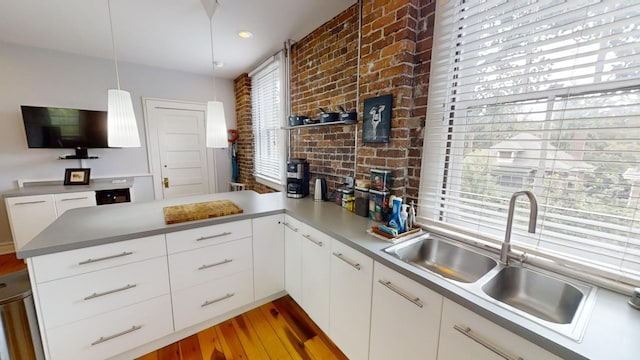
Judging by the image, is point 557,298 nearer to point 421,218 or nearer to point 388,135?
point 421,218

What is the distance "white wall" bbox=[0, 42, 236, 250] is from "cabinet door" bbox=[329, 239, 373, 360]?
364 centimetres

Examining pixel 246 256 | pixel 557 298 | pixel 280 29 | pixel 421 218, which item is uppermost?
pixel 280 29

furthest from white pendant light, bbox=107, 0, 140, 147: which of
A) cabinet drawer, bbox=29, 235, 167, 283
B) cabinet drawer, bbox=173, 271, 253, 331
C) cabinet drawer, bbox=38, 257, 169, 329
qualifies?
cabinet drawer, bbox=173, 271, 253, 331

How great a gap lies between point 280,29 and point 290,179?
5.07ft

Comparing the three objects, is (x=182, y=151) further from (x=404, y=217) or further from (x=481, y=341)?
(x=481, y=341)

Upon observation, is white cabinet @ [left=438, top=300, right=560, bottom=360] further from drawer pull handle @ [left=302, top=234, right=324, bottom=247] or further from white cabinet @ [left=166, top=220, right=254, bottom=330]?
white cabinet @ [left=166, top=220, right=254, bottom=330]

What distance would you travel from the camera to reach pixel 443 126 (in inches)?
58.2

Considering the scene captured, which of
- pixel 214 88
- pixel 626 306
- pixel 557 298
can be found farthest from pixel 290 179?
pixel 214 88

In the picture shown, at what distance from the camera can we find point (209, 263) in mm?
1695

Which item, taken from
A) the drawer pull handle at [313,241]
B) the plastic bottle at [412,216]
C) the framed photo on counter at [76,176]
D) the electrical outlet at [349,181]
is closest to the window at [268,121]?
the electrical outlet at [349,181]

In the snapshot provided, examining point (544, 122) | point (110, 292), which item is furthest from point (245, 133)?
point (544, 122)

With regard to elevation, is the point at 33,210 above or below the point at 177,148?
below

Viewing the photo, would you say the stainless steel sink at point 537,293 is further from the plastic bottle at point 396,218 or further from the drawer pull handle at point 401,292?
the plastic bottle at point 396,218

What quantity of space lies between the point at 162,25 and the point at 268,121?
155 centimetres
